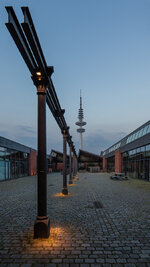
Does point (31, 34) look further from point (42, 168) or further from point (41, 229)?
point (41, 229)

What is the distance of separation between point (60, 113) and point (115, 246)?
240 inches

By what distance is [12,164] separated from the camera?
25.6 metres

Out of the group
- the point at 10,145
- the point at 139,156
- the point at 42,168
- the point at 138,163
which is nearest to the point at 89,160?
the point at 138,163

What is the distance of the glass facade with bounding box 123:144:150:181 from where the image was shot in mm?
20719

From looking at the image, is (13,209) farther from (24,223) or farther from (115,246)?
(115,246)

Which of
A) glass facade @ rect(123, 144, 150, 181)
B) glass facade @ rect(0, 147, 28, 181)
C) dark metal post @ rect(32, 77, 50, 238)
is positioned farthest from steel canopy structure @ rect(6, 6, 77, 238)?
glass facade @ rect(0, 147, 28, 181)

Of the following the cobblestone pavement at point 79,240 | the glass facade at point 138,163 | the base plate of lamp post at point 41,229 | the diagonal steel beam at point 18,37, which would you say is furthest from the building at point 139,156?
the diagonal steel beam at point 18,37

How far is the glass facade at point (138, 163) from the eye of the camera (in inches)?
816

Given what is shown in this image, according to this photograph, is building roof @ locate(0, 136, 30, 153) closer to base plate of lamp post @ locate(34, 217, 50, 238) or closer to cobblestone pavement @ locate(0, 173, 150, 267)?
cobblestone pavement @ locate(0, 173, 150, 267)

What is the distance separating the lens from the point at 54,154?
4978 cm

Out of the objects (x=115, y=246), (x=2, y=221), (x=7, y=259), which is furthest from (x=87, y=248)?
(x=2, y=221)

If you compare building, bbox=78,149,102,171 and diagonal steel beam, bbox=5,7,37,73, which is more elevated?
diagonal steel beam, bbox=5,7,37,73

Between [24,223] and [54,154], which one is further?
[54,154]

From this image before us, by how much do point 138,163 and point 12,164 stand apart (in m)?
18.1
